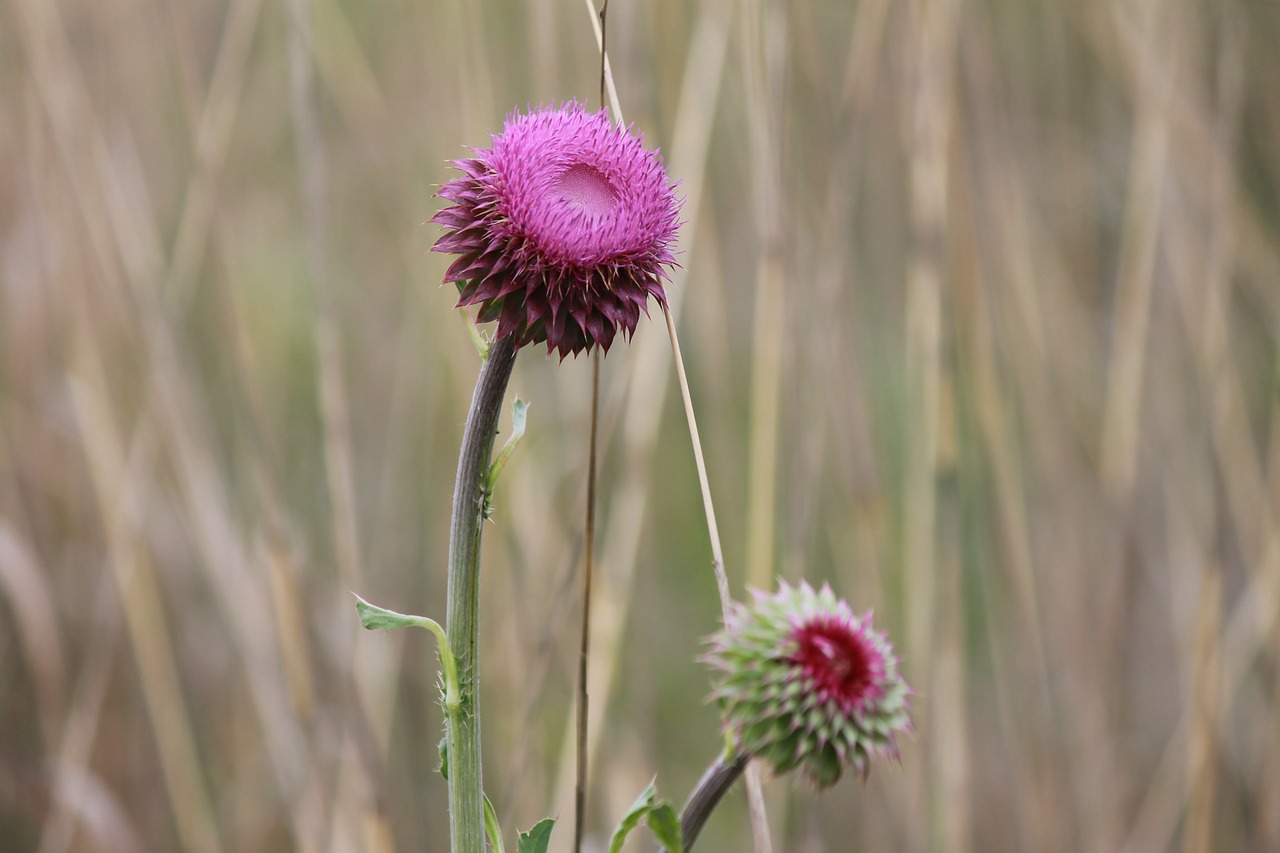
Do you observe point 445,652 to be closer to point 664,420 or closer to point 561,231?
point 561,231

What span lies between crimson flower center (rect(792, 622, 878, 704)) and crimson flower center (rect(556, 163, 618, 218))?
420 millimetres

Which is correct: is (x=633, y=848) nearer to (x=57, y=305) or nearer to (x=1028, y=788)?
(x=1028, y=788)

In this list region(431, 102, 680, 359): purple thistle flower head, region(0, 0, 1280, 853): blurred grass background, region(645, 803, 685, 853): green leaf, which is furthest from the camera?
region(0, 0, 1280, 853): blurred grass background

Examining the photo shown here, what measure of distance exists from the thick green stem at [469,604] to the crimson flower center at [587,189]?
0.47ft

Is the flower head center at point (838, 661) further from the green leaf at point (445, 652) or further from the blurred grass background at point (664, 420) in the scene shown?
the blurred grass background at point (664, 420)

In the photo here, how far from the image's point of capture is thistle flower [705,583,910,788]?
921 millimetres

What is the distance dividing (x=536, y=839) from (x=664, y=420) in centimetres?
201

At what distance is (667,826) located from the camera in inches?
33.9

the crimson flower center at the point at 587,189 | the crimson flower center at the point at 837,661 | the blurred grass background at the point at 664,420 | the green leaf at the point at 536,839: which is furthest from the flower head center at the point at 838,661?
the blurred grass background at the point at 664,420

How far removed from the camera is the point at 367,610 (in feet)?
3.10

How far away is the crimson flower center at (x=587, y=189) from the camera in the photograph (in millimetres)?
978

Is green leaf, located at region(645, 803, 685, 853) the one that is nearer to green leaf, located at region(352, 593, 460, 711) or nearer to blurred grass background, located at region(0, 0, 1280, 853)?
green leaf, located at region(352, 593, 460, 711)

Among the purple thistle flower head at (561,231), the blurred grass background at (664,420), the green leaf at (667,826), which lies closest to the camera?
the green leaf at (667,826)

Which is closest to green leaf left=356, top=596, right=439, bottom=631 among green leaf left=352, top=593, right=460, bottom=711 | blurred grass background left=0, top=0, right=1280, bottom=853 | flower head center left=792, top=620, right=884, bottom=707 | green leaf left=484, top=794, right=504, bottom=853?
green leaf left=352, top=593, right=460, bottom=711
